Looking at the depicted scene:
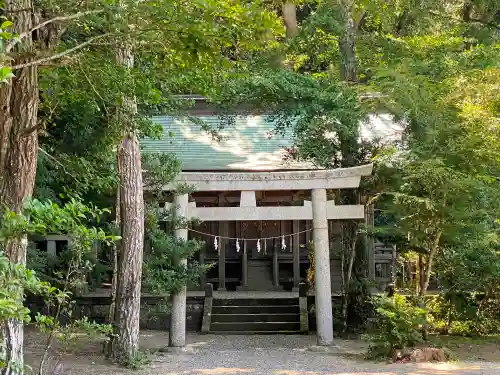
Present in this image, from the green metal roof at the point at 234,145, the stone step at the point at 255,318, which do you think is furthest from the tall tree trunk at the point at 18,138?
the green metal roof at the point at 234,145

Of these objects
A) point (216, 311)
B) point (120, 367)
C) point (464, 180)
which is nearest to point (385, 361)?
point (464, 180)

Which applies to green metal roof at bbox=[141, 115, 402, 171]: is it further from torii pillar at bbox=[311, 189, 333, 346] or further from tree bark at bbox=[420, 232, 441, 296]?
tree bark at bbox=[420, 232, 441, 296]

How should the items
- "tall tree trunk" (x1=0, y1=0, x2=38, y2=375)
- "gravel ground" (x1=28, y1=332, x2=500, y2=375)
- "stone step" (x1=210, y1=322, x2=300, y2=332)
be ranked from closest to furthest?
"tall tree trunk" (x1=0, y1=0, x2=38, y2=375) → "gravel ground" (x1=28, y1=332, x2=500, y2=375) → "stone step" (x1=210, y1=322, x2=300, y2=332)

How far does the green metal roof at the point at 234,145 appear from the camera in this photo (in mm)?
16875

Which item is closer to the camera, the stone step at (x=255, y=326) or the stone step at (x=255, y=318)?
the stone step at (x=255, y=326)

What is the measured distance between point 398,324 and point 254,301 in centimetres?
541

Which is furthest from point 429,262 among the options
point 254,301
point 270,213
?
point 254,301

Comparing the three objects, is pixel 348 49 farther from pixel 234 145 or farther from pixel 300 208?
pixel 300 208

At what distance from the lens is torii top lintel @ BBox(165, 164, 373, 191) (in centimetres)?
1309

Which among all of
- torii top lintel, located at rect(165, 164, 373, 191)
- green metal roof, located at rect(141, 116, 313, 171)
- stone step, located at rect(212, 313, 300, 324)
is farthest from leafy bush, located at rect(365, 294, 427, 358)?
green metal roof, located at rect(141, 116, 313, 171)

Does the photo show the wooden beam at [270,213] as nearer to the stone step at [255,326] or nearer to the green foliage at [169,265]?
the green foliage at [169,265]

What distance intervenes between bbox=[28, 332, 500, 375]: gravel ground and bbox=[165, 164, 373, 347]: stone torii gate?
795 mm

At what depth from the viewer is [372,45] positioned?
1823 centimetres

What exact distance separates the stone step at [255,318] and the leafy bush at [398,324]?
4.09m
